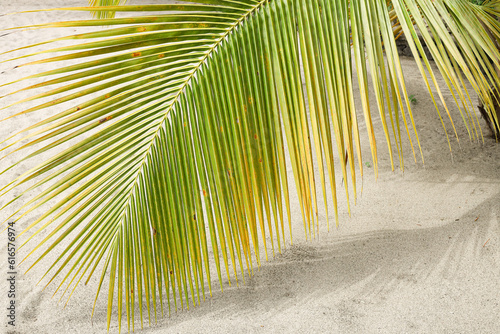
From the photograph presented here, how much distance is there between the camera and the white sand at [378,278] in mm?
1589

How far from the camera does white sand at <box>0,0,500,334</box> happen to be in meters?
1.59

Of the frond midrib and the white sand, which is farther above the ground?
the frond midrib

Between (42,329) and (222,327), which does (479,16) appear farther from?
(42,329)

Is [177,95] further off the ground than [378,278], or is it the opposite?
[177,95]

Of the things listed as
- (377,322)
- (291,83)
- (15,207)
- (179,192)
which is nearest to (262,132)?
(291,83)

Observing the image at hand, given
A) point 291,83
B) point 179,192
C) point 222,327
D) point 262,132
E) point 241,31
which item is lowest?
point 222,327

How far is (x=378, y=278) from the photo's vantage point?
1.75 meters

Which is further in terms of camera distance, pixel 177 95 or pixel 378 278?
pixel 378 278

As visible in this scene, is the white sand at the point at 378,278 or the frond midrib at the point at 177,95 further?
the white sand at the point at 378,278

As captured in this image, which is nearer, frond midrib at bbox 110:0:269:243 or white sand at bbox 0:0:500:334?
frond midrib at bbox 110:0:269:243

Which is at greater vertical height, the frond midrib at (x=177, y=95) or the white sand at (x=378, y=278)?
the frond midrib at (x=177, y=95)

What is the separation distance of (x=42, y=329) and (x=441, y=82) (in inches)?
124

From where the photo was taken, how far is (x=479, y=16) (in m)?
1.34

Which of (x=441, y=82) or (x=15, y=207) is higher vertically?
(x=441, y=82)
